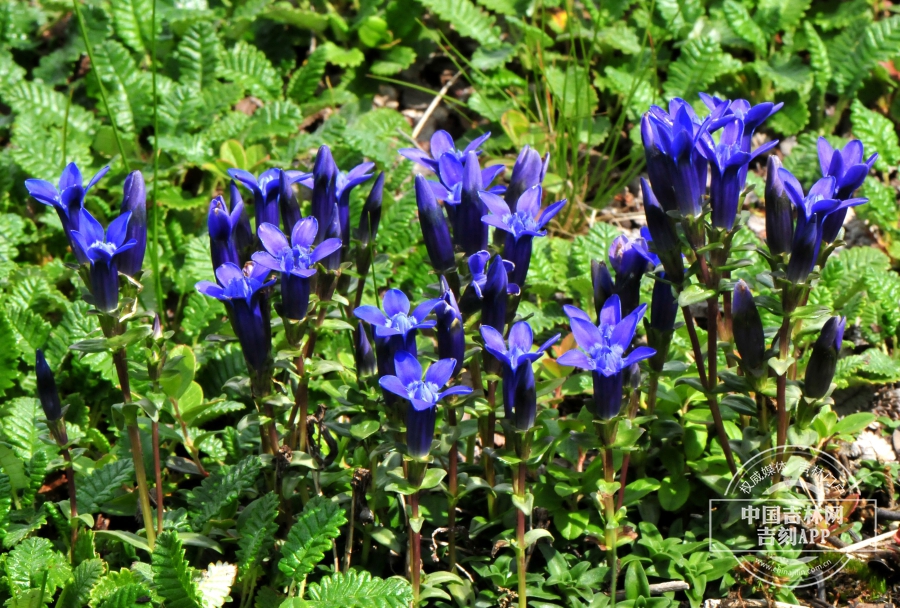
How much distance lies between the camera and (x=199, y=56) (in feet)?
14.0

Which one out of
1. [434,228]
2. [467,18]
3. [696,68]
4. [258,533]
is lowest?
[258,533]

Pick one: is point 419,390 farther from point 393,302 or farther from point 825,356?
point 825,356

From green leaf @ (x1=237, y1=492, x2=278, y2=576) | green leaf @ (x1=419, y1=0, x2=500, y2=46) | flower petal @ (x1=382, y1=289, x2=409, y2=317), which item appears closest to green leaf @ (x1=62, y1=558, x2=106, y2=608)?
green leaf @ (x1=237, y1=492, x2=278, y2=576)

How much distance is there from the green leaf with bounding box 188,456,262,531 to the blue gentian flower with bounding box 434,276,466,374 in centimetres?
66

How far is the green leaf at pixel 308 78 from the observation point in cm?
427

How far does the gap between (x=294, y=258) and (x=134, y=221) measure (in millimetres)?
408

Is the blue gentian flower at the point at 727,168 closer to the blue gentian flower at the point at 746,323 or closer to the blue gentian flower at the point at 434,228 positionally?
the blue gentian flower at the point at 746,323

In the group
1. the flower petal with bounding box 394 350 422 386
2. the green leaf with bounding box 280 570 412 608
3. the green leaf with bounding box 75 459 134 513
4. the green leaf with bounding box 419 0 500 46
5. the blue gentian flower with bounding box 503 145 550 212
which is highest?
the green leaf with bounding box 419 0 500 46

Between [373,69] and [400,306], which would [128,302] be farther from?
[373,69]

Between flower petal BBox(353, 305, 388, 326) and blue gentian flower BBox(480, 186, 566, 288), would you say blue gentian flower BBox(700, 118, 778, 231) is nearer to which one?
blue gentian flower BBox(480, 186, 566, 288)

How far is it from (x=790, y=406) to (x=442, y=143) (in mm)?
1188

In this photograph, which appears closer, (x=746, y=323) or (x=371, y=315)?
(x=371, y=315)

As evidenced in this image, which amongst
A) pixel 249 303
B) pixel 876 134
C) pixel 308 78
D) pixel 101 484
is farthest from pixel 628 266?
pixel 308 78

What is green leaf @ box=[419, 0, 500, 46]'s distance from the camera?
4.38 meters
